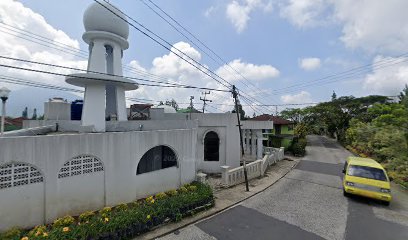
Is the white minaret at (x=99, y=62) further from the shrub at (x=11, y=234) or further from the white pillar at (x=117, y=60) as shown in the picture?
the shrub at (x=11, y=234)

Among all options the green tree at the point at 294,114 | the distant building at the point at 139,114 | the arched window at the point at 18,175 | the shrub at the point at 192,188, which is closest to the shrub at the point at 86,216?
the arched window at the point at 18,175

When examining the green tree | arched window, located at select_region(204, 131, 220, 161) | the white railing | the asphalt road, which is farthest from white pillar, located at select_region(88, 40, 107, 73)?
the green tree

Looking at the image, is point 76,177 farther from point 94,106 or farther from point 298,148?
point 298,148

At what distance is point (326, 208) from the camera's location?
9.03 metres

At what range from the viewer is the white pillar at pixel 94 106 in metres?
13.1

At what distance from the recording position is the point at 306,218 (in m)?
8.02

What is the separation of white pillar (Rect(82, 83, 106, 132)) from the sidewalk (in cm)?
839

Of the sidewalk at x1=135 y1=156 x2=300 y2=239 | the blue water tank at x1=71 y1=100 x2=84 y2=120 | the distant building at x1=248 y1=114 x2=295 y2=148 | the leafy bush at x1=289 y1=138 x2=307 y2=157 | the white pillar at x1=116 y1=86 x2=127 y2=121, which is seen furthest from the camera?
the distant building at x1=248 y1=114 x2=295 y2=148

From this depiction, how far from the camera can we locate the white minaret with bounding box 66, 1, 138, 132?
13.1m

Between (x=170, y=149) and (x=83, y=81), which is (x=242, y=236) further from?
(x=83, y=81)

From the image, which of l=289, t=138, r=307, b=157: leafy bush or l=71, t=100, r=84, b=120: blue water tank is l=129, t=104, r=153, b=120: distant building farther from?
l=289, t=138, r=307, b=157: leafy bush

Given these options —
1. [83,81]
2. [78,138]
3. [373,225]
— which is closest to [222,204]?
[373,225]

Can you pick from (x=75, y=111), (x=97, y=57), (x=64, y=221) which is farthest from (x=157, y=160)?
(x=75, y=111)

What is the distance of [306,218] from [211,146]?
7958mm
